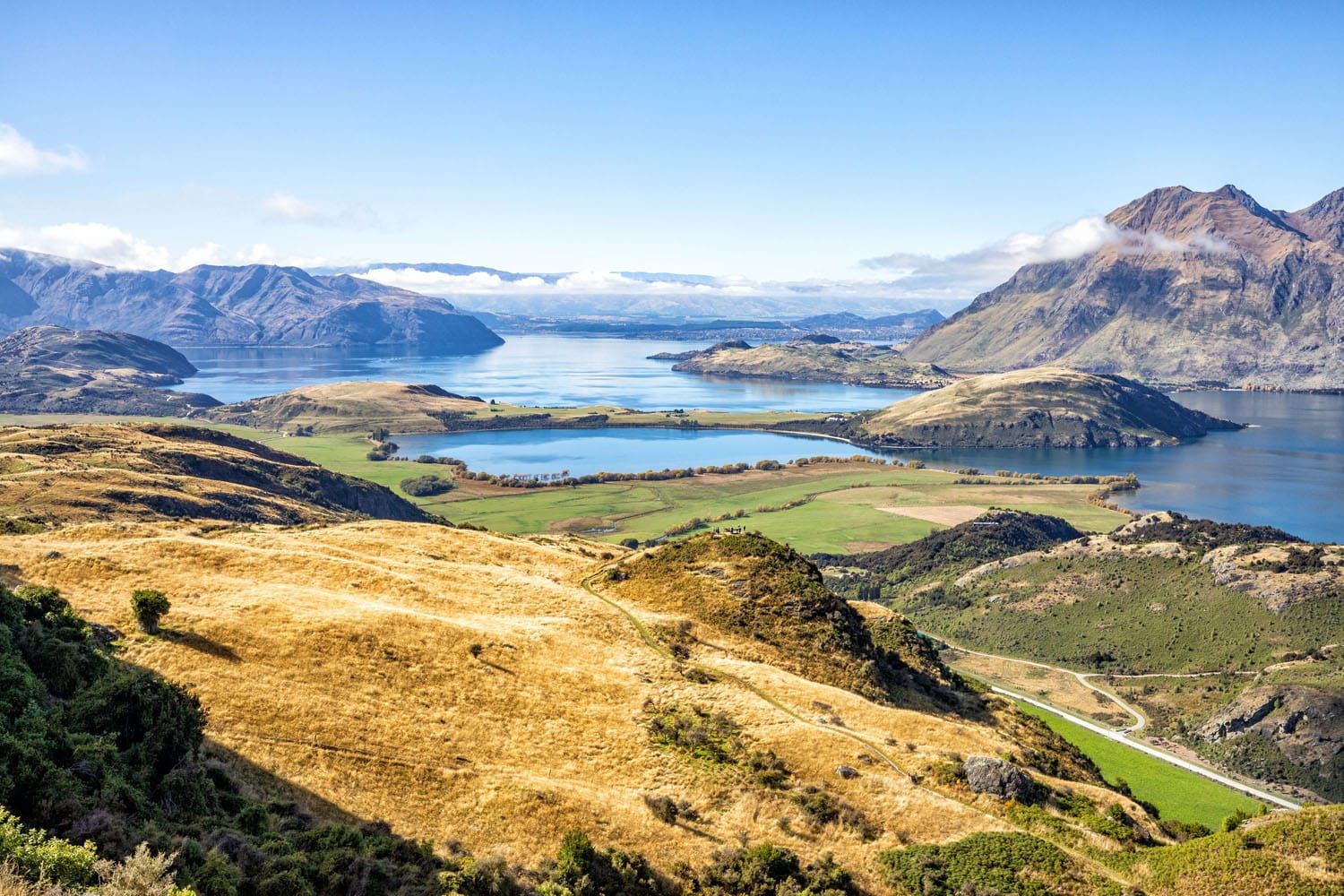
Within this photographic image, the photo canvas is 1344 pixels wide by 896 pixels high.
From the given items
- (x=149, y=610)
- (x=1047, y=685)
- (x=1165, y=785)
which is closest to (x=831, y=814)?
(x=149, y=610)

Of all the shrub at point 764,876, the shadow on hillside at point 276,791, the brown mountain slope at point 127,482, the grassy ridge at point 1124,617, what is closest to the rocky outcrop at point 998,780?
the shrub at point 764,876

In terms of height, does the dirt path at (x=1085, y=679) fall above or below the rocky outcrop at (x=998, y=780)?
below

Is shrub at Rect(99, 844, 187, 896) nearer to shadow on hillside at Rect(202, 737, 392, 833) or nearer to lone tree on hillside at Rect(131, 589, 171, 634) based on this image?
shadow on hillside at Rect(202, 737, 392, 833)

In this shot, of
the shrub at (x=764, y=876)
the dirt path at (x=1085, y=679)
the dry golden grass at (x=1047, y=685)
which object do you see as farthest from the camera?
the dry golden grass at (x=1047, y=685)

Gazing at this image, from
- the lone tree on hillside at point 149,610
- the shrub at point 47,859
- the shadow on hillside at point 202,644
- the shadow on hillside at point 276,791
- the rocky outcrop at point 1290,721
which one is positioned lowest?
the rocky outcrop at point 1290,721

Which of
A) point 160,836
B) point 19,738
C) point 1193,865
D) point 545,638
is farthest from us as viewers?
point 545,638

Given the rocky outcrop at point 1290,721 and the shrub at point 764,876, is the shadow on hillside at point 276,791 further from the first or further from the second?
the rocky outcrop at point 1290,721

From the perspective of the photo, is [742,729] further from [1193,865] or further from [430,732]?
[1193,865]

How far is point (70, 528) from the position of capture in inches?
2677

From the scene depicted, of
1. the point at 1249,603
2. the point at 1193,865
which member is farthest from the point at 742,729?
the point at 1249,603

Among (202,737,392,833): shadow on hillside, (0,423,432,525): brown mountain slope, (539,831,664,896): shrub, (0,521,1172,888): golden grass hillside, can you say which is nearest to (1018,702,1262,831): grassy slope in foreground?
(0,521,1172,888): golden grass hillside

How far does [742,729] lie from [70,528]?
183ft

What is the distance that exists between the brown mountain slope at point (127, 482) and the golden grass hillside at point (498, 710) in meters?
56.4

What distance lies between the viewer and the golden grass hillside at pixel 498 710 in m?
40.2
